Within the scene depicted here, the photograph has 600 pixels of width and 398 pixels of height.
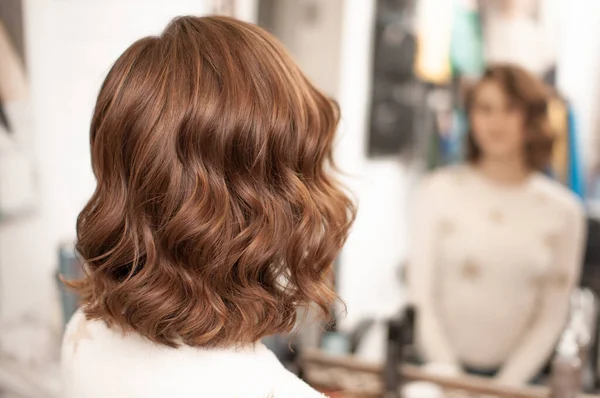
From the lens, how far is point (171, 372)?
576 mm

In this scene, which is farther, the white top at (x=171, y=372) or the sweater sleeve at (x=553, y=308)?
the sweater sleeve at (x=553, y=308)

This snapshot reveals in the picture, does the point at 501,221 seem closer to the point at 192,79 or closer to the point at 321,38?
the point at 321,38

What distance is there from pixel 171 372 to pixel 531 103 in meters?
0.82

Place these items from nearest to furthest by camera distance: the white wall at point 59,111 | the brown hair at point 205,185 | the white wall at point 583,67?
the brown hair at point 205,185, the white wall at point 583,67, the white wall at point 59,111

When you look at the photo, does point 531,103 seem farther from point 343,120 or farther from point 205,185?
point 205,185

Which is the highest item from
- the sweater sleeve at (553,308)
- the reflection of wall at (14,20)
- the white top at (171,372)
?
the reflection of wall at (14,20)

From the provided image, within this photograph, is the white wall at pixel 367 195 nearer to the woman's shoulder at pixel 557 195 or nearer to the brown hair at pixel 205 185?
the woman's shoulder at pixel 557 195

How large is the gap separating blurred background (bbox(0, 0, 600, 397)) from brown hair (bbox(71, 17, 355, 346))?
0.50 m

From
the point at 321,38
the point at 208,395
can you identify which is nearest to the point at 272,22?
the point at 321,38

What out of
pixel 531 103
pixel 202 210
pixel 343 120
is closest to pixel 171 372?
pixel 202 210

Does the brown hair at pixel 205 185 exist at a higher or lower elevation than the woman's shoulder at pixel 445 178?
higher

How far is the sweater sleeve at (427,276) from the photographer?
3.83 feet

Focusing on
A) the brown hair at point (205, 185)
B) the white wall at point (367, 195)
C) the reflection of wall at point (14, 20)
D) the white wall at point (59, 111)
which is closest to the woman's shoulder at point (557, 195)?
the white wall at point (367, 195)

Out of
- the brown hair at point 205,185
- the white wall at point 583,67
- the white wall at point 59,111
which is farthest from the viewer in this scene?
the white wall at point 59,111
